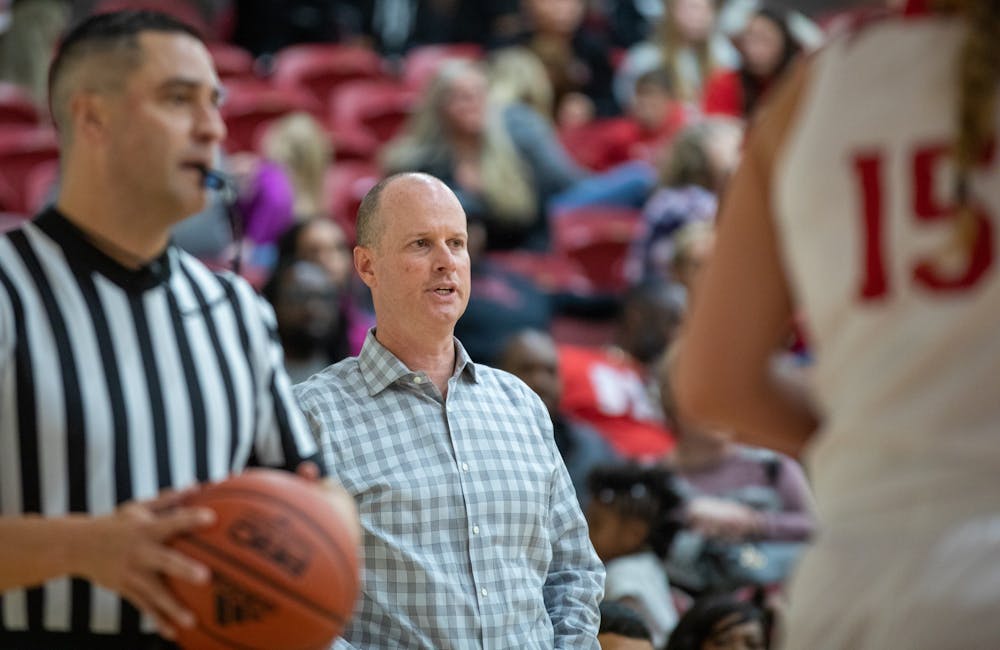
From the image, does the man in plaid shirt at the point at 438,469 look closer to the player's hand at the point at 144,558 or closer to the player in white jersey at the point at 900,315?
the player's hand at the point at 144,558

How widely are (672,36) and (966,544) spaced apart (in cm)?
845

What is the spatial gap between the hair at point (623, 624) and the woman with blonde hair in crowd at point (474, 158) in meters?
3.46

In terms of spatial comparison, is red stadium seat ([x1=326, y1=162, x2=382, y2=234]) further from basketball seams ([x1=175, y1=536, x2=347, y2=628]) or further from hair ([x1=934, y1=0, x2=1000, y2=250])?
hair ([x1=934, y1=0, x2=1000, y2=250])

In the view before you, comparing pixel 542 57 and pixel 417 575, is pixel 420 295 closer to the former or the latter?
pixel 417 575

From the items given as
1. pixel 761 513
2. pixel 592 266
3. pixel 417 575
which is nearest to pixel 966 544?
pixel 417 575

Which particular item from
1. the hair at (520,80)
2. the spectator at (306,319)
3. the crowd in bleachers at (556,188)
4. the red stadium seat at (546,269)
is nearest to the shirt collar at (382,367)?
the crowd in bleachers at (556,188)

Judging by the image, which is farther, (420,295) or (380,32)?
(380,32)

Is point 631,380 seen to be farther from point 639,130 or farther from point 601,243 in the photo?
point 639,130

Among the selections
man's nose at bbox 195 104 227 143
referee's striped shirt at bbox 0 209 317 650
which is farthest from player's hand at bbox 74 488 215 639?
man's nose at bbox 195 104 227 143

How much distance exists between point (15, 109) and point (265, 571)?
7183 mm

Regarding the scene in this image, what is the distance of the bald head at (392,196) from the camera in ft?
11.2

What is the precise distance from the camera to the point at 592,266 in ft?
26.0

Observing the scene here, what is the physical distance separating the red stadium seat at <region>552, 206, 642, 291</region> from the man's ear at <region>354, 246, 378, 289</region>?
4.34 meters

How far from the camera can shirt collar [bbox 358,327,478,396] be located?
3.28 meters
